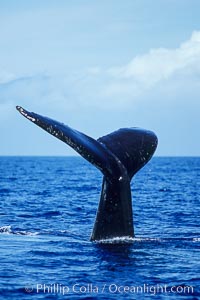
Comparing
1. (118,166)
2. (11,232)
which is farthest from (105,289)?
(11,232)

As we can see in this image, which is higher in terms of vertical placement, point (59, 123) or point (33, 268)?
point (59, 123)

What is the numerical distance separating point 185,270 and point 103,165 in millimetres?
2046

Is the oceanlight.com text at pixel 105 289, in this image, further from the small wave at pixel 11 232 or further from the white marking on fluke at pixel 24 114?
the small wave at pixel 11 232

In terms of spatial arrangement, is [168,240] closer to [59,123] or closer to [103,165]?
[103,165]

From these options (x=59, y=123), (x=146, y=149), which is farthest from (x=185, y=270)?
(x=59, y=123)

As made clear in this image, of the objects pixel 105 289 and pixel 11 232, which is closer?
pixel 105 289

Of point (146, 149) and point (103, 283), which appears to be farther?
point (146, 149)

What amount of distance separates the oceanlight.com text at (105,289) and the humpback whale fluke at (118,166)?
1876 mm

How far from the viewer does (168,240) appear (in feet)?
45.4

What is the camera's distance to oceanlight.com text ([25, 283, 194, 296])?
9.79 meters

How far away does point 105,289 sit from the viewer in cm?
989

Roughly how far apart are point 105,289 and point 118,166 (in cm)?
239

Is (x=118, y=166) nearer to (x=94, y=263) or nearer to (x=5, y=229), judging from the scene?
(x=94, y=263)

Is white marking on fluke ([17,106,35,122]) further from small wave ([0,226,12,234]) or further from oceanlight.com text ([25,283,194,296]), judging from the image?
small wave ([0,226,12,234])
